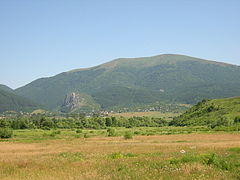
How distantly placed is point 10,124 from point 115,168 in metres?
133

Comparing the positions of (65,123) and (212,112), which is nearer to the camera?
(212,112)

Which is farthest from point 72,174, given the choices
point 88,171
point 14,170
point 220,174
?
point 220,174

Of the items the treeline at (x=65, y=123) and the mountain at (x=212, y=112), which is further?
the treeline at (x=65, y=123)

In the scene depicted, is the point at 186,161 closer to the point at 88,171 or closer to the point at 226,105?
the point at 88,171

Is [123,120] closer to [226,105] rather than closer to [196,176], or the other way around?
[226,105]

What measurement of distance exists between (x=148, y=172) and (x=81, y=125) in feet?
437

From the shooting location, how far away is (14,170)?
66.9 feet

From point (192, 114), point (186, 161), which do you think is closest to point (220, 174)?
point (186, 161)

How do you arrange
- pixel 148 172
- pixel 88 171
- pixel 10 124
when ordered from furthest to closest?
pixel 10 124 < pixel 88 171 < pixel 148 172

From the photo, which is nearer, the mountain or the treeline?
the mountain

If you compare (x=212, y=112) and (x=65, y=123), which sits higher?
(x=212, y=112)

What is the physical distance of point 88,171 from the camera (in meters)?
18.8

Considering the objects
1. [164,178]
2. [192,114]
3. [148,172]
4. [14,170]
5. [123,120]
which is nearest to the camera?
[164,178]

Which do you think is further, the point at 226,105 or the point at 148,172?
the point at 226,105
